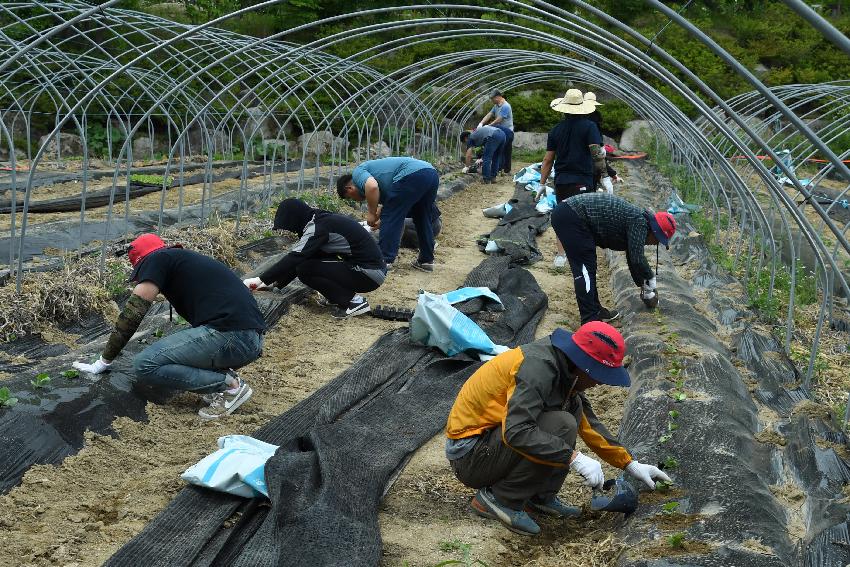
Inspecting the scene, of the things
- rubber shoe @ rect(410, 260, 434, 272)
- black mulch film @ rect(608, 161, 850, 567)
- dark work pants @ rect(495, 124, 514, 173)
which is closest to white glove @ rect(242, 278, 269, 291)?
rubber shoe @ rect(410, 260, 434, 272)

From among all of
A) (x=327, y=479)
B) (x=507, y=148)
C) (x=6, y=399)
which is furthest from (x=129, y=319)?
(x=507, y=148)

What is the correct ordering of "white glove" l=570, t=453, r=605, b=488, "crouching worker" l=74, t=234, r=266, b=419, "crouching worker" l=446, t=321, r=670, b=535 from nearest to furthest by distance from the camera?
"crouching worker" l=446, t=321, r=670, b=535 < "white glove" l=570, t=453, r=605, b=488 < "crouching worker" l=74, t=234, r=266, b=419

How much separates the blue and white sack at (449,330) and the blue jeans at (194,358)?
1467mm

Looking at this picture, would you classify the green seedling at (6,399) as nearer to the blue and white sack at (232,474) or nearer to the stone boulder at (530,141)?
the blue and white sack at (232,474)

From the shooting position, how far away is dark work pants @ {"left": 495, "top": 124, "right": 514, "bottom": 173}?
17.6m

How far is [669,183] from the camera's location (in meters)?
17.4

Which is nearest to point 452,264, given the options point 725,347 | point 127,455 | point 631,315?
point 631,315

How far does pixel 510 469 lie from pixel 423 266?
223 inches

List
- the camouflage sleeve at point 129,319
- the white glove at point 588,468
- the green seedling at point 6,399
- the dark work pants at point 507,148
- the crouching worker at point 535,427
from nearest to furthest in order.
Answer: the crouching worker at point 535,427, the white glove at point 588,468, the green seedling at point 6,399, the camouflage sleeve at point 129,319, the dark work pants at point 507,148

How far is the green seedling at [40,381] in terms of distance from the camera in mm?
4977

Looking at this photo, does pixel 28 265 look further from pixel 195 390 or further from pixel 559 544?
pixel 559 544

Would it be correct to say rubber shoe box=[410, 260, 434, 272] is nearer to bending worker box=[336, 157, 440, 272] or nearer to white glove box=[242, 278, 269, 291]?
bending worker box=[336, 157, 440, 272]

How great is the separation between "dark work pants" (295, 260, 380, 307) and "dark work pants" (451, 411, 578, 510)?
3.54 m

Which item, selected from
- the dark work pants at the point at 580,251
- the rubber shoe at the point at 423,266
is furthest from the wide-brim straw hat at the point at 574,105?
the dark work pants at the point at 580,251
